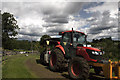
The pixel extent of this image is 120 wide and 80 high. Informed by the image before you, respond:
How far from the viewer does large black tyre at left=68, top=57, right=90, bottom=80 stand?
17.6 feet

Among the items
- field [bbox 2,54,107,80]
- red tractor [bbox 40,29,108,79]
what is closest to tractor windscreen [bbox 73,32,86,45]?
red tractor [bbox 40,29,108,79]

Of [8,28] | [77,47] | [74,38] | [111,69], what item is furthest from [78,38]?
[8,28]

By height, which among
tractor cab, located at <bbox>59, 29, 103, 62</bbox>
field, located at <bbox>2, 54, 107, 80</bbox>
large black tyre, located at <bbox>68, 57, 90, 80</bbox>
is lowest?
field, located at <bbox>2, 54, 107, 80</bbox>

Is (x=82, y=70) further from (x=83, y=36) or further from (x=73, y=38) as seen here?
(x=83, y=36)

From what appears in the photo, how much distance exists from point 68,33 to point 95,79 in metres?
3.40

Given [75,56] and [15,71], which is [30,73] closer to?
[15,71]

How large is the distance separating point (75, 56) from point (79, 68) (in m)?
1.06

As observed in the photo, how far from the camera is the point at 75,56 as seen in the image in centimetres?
670

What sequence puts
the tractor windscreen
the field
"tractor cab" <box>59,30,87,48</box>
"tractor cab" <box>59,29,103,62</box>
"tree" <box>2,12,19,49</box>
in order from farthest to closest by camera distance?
"tree" <box>2,12,19,49</box> → the tractor windscreen → "tractor cab" <box>59,30,87,48</box> → the field → "tractor cab" <box>59,29,103,62</box>

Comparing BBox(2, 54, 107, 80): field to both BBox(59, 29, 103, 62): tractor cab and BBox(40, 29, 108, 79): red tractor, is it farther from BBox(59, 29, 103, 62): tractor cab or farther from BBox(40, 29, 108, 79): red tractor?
BBox(59, 29, 103, 62): tractor cab

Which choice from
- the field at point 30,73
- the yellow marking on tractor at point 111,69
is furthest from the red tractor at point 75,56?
the field at point 30,73

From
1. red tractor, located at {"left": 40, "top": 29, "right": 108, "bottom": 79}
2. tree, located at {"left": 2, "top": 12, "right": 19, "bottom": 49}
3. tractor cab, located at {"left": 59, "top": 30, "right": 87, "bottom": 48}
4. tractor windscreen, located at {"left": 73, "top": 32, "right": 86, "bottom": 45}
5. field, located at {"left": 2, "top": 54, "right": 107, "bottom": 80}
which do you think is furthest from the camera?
tree, located at {"left": 2, "top": 12, "right": 19, "bottom": 49}

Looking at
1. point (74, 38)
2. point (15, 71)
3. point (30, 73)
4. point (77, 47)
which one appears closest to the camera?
point (77, 47)

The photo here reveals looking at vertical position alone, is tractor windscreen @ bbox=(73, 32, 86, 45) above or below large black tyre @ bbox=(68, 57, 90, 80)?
above
